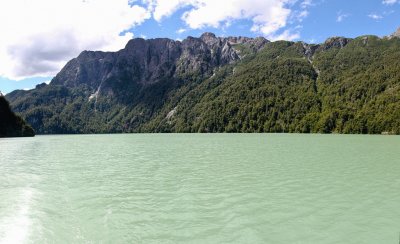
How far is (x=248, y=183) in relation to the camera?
97.5 ft

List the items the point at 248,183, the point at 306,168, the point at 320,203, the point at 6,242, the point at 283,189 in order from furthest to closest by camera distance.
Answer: the point at 306,168 → the point at 248,183 → the point at 283,189 → the point at 320,203 → the point at 6,242

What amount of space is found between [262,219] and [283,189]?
839 cm

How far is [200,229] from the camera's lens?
1745cm

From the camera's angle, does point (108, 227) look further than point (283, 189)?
No

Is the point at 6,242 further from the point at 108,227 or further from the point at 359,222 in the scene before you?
the point at 359,222

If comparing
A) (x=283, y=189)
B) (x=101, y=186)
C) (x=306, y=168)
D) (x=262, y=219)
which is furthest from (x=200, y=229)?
(x=306, y=168)

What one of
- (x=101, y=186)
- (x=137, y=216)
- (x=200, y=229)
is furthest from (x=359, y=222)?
(x=101, y=186)

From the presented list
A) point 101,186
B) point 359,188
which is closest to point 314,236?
point 359,188

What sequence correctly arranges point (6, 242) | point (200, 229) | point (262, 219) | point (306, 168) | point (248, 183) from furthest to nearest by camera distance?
1. point (306, 168)
2. point (248, 183)
3. point (262, 219)
4. point (200, 229)
5. point (6, 242)

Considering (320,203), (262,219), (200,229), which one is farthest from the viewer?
(320,203)

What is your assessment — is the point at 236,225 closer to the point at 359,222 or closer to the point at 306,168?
the point at 359,222

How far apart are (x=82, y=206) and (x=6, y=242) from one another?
6.95m

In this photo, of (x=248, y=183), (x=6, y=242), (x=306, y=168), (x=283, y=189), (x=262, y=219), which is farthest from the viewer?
(x=306, y=168)

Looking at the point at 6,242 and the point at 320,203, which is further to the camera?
the point at 320,203
